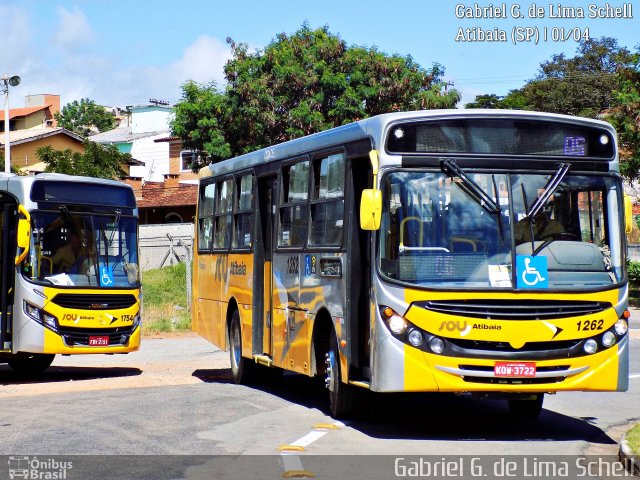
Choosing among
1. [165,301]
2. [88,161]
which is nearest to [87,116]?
[88,161]

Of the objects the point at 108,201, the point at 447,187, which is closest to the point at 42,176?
the point at 108,201

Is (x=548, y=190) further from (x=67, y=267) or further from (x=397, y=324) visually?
(x=67, y=267)

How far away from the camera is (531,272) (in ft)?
36.5

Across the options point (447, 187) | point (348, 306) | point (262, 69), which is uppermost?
point (262, 69)

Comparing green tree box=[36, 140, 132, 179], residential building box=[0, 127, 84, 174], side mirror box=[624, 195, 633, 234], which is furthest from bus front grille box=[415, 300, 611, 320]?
residential building box=[0, 127, 84, 174]

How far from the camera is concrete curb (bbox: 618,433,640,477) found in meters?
9.59

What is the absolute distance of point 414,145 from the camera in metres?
11.4

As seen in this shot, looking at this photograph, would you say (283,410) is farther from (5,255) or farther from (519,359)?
(5,255)

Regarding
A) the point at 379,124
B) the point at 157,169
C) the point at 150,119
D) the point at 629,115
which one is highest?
the point at 150,119

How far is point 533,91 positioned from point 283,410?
66413mm

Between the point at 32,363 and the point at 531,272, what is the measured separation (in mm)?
11274

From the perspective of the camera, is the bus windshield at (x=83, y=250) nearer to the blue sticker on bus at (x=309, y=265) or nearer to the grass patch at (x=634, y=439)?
the blue sticker on bus at (x=309, y=265)

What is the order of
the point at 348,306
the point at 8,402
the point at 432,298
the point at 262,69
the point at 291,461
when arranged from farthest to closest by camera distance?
1. the point at 262,69
2. the point at 8,402
3. the point at 348,306
4. the point at 432,298
5. the point at 291,461

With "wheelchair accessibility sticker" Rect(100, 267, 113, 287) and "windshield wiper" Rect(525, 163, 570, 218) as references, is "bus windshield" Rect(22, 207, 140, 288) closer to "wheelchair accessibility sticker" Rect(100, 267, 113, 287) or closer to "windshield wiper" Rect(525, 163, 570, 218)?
"wheelchair accessibility sticker" Rect(100, 267, 113, 287)
